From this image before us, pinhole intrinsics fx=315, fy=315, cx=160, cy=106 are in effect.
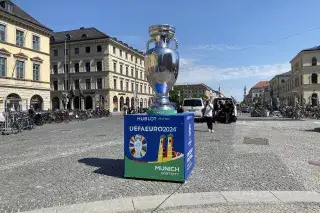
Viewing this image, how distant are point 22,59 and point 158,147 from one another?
36924 mm

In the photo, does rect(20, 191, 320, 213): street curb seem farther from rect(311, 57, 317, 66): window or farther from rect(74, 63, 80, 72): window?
Result: rect(311, 57, 317, 66): window

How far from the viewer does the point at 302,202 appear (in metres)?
4.72

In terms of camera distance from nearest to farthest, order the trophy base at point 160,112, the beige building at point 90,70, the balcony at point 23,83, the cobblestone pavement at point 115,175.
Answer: the cobblestone pavement at point 115,175 < the trophy base at point 160,112 < the balcony at point 23,83 < the beige building at point 90,70

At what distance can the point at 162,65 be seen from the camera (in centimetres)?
663

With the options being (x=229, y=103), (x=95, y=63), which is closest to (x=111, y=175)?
(x=229, y=103)

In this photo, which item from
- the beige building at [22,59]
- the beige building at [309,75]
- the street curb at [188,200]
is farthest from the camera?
the beige building at [309,75]

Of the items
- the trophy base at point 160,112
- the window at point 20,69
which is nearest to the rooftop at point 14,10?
the window at point 20,69

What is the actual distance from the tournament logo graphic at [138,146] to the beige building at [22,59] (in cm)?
2931

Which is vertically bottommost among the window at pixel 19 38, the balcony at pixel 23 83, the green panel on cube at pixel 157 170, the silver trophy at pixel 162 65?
the green panel on cube at pixel 157 170

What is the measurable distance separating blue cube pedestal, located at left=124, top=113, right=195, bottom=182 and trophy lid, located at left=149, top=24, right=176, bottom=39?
6.12ft

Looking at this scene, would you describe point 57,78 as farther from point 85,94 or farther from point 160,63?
point 160,63

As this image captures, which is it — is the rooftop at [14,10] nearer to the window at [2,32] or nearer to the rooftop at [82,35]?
the window at [2,32]

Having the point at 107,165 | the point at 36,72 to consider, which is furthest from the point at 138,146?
the point at 36,72

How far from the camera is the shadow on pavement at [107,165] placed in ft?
A: 22.3
